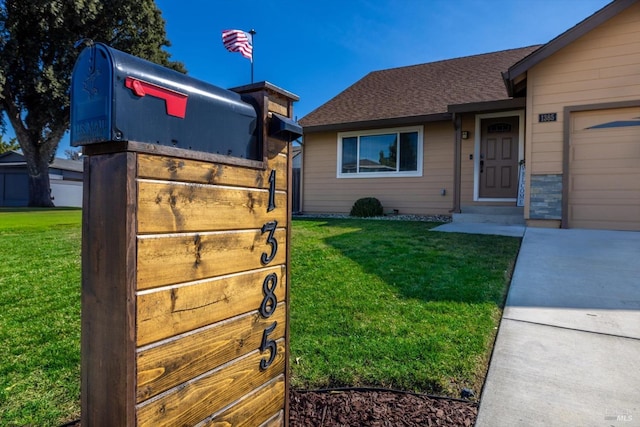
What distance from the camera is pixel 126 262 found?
1.07 metres

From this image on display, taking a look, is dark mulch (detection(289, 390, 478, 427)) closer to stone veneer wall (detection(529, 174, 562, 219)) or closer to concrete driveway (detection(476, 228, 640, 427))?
concrete driveway (detection(476, 228, 640, 427))

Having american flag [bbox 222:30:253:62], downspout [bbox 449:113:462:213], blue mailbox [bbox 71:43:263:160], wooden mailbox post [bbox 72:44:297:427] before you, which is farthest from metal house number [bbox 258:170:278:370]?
american flag [bbox 222:30:253:62]

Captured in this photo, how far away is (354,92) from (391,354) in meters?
11.5

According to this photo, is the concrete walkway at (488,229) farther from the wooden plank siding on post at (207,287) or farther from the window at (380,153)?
the wooden plank siding on post at (207,287)

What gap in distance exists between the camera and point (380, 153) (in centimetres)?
1059

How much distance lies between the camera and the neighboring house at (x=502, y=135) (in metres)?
6.50

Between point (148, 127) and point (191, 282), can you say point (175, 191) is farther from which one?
point (191, 282)

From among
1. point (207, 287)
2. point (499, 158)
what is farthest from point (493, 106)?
point (207, 287)

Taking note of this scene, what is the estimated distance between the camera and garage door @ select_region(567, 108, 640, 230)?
6414mm

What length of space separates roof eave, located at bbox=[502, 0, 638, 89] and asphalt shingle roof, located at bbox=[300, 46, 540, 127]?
92.3 inches

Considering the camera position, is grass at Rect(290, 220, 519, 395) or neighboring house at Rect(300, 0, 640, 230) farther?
neighboring house at Rect(300, 0, 640, 230)

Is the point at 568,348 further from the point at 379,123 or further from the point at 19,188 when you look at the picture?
the point at 19,188

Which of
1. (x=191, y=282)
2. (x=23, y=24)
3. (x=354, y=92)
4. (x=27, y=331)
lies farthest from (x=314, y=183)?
(x=23, y=24)

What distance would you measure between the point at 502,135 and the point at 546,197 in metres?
2.65
